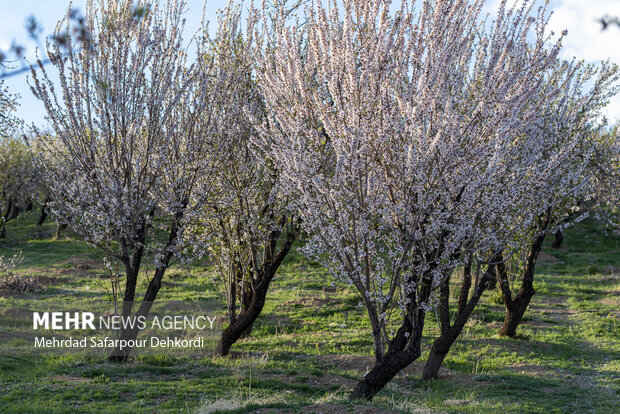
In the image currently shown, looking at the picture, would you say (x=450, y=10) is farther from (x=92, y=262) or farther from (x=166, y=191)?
(x=92, y=262)

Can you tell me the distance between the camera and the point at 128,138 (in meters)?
12.1

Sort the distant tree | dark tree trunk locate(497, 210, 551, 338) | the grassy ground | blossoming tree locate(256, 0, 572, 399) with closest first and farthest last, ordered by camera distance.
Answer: blossoming tree locate(256, 0, 572, 399) < the grassy ground < the distant tree < dark tree trunk locate(497, 210, 551, 338)

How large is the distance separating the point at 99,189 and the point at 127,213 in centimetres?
94

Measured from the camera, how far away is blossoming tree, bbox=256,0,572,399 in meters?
7.70

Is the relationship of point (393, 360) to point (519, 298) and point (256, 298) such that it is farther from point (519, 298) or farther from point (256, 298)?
point (519, 298)

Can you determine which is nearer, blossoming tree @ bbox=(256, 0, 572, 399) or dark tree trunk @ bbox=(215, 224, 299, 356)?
blossoming tree @ bbox=(256, 0, 572, 399)

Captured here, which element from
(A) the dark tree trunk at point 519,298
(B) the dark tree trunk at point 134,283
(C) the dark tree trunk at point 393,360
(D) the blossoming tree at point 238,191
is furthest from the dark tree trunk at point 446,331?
(B) the dark tree trunk at point 134,283

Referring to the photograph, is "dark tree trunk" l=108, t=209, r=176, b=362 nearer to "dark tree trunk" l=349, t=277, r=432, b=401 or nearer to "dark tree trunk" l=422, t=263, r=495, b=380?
"dark tree trunk" l=349, t=277, r=432, b=401

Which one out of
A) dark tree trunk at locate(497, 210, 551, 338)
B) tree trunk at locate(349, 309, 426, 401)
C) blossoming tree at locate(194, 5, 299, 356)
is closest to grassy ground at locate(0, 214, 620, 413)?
tree trunk at locate(349, 309, 426, 401)

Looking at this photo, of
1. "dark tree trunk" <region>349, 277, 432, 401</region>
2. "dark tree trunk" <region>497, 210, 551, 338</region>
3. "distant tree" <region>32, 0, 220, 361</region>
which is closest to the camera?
"dark tree trunk" <region>349, 277, 432, 401</region>

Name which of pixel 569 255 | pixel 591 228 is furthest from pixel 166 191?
pixel 591 228

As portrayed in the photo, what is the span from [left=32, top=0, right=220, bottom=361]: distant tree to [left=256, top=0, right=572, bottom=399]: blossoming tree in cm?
446

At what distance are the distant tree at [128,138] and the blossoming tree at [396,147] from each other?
14.6 feet

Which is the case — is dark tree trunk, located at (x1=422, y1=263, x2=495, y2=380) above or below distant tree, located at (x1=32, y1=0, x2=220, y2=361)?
below
